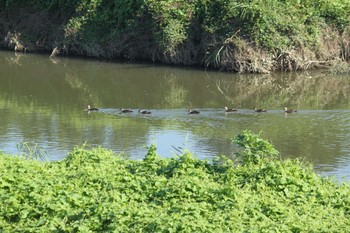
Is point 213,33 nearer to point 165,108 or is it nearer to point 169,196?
point 165,108

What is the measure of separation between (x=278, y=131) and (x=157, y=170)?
724cm

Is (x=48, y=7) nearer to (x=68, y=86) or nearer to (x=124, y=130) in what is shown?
(x=68, y=86)

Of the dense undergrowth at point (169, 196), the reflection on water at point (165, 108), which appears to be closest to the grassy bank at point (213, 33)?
the reflection on water at point (165, 108)

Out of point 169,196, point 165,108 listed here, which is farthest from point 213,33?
point 169,196

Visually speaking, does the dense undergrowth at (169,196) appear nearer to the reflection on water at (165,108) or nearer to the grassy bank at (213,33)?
the reflection on water at (165,108)

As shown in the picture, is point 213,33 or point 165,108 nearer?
point 165,108

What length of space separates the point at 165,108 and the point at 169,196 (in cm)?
1127

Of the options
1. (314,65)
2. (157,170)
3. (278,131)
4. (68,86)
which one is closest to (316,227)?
(157,170)

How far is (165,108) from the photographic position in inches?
874

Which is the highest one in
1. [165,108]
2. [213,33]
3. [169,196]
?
[213,33]

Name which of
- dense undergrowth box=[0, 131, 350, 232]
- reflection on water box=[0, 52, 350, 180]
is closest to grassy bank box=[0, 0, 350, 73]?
reflection on water box=[0, 52, 350, 180]

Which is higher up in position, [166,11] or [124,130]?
[166,11]

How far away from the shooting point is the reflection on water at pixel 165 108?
58.2ft

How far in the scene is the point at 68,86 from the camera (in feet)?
84.8
